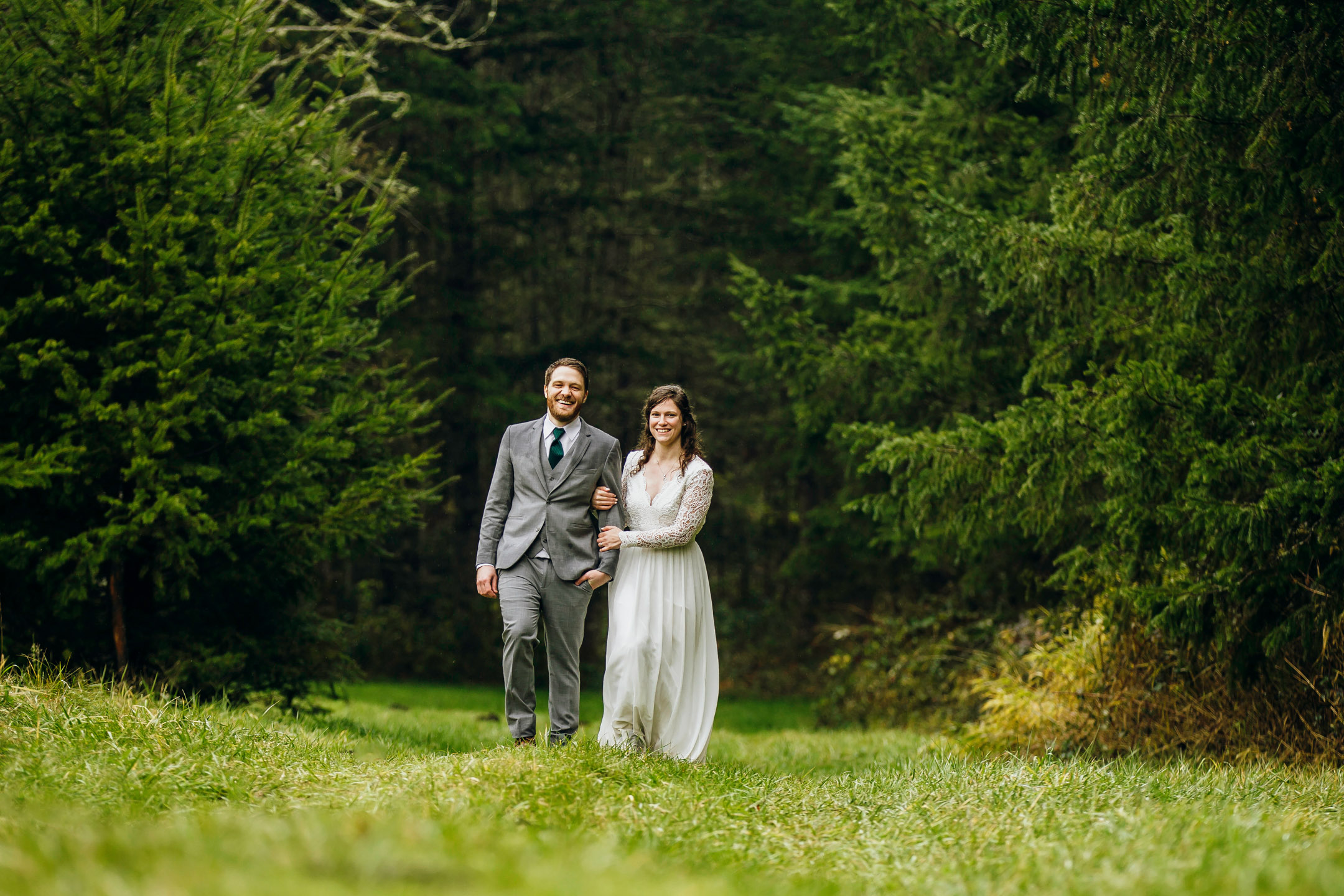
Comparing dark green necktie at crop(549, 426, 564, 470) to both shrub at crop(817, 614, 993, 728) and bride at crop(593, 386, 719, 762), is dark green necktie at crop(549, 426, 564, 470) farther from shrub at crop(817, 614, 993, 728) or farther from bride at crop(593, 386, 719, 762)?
shrub at crop(817, 614, 993, 728)

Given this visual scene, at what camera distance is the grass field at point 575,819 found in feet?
8.36

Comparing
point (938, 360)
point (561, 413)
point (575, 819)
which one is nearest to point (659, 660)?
point (561, 413)

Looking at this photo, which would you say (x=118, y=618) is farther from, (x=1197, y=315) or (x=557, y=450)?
(x=1197, y=315)

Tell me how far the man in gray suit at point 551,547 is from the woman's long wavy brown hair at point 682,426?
0.30m

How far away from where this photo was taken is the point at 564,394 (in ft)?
20.8

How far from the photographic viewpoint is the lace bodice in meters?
6.25

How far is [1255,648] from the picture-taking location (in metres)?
6.57

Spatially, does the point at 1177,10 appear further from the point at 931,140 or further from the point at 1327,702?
the point at 931,140

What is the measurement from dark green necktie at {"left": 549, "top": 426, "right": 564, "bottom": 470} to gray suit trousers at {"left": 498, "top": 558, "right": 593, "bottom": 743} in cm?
57

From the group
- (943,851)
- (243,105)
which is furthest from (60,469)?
(943,851)

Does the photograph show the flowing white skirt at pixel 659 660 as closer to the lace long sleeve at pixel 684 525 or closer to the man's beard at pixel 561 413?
the lace long sleeve at pixel 684 525

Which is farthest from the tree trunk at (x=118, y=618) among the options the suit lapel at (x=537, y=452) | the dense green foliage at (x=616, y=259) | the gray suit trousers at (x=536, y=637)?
the dense green foliage at (x=616, y=259)

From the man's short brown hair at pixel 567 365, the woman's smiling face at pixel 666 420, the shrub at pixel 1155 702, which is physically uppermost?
the man's short brown hair at pixel 567 365

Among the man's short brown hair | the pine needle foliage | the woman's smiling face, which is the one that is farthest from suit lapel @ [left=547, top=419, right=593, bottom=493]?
the pine needle foliage
